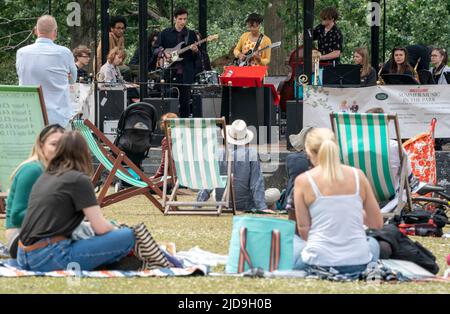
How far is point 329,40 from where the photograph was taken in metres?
18.8

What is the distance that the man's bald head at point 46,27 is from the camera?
12570mm

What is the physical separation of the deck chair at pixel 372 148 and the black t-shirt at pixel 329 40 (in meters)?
6.70

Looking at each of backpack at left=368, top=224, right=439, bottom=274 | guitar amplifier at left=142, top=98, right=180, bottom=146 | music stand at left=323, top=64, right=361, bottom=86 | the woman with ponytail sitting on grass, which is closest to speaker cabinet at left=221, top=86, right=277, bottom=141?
guitar amplifier at left=142, top=98, right=180, bottom=146

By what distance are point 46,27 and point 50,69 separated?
390mm

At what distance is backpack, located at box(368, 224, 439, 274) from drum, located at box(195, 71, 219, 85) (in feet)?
33.8

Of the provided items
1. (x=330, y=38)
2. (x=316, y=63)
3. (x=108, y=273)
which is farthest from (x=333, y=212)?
(x=330, y=38)

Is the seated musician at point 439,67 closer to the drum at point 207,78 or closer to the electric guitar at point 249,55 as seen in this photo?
the electric guitar at point 249,55

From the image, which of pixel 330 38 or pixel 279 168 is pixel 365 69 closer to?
pixel 330 38

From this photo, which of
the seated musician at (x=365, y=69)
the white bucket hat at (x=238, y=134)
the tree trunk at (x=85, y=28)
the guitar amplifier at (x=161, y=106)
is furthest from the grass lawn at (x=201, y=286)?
the tree trunk at (x=85, y=28)

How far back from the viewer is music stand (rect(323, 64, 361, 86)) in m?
16.9

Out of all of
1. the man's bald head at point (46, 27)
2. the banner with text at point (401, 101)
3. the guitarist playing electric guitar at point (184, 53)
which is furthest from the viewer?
the guitarist playing electric guitar at point (184, 53)

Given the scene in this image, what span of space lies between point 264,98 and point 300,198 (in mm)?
10212

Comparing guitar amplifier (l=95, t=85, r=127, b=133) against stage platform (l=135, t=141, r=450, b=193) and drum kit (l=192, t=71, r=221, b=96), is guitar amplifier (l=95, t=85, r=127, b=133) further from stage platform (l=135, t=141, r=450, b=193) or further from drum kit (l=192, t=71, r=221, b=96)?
stage platform (l=135, t=141, r=450, b=193)
